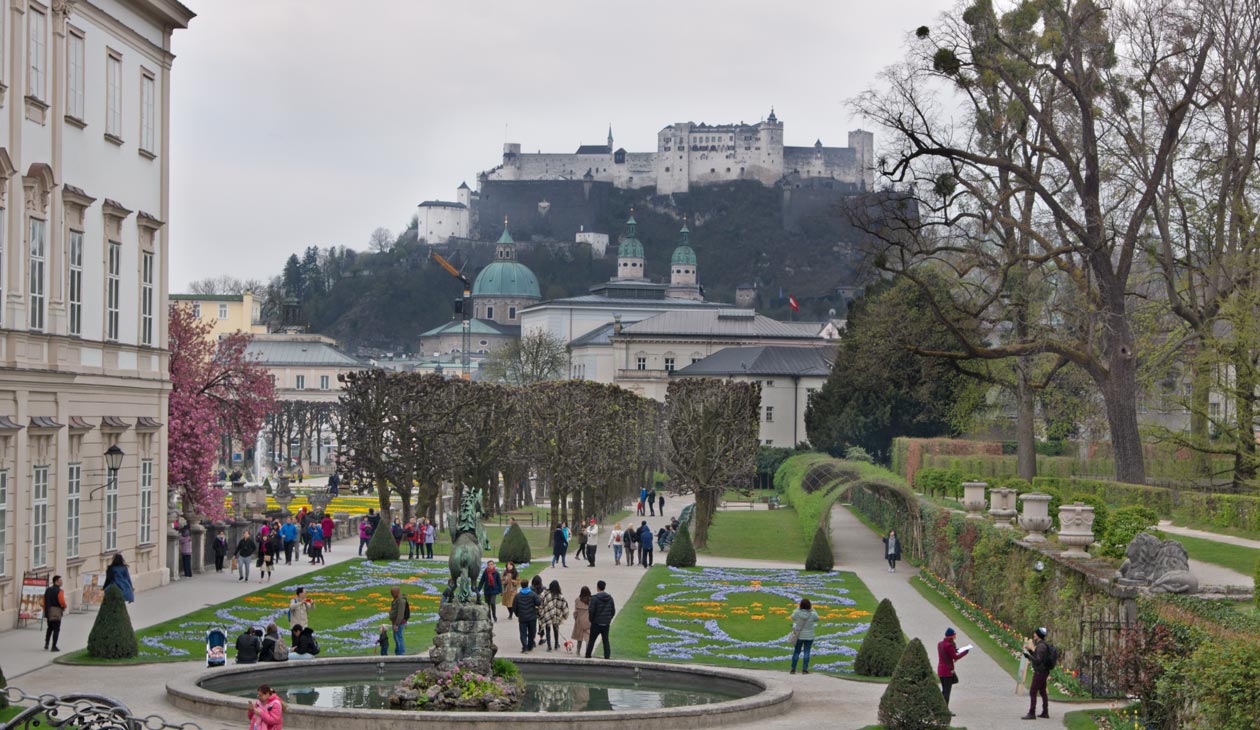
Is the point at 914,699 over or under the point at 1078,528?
under

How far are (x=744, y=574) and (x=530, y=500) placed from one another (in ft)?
143

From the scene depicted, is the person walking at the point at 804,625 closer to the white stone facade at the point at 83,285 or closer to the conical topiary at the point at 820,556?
the white stone facade at the point at 83,285

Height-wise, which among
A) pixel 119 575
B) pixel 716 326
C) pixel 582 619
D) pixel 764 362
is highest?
pixel 716 326

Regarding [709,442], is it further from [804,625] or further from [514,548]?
[804,625]

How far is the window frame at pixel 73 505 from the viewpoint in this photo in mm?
31641

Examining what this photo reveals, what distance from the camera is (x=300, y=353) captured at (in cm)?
14825

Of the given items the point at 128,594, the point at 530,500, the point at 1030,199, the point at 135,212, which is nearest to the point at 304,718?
the point at 128,594

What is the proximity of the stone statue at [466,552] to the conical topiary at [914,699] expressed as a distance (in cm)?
607

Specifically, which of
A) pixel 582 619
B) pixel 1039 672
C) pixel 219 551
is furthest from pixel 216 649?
pixel 219 551

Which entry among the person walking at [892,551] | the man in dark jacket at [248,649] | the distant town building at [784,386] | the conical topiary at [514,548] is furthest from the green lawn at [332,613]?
the distant town building at [784,386]

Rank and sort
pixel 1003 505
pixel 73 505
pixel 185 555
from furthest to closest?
pixel 185 555, pixel 1003 505, pixel 73 505

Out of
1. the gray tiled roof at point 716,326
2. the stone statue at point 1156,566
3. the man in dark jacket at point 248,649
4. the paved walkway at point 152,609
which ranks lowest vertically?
the paved walkway at point 152,609

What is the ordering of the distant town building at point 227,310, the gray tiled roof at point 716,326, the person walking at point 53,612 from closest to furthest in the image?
the person walking at point 53,612, the distant town building at point 227,310, the gray tiled roof at point 716,326

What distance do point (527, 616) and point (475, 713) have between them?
8.24m
